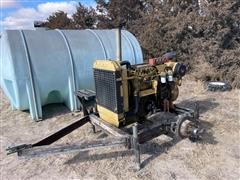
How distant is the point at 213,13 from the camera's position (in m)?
8.04

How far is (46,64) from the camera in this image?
5547mm

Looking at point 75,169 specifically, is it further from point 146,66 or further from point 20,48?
point 20,48

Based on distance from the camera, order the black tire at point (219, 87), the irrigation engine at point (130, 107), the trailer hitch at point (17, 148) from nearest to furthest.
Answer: the trailer hitch at point (17, 148)
the irrigation engine at point (130, 107)
the black tire at point (219, 87)

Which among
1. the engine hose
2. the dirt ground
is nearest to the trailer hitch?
the dirt ground

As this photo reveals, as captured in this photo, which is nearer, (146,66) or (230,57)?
(146,66)

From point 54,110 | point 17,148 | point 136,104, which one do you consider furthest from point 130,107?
point 54,110

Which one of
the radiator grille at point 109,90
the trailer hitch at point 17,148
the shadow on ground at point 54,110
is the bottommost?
the shadow on ground at point 54,110

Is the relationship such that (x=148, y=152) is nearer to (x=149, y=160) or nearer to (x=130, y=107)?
(x=149, y=160)

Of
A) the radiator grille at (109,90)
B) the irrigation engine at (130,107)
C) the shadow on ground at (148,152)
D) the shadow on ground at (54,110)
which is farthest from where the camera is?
the shadow on ground at (54,110)

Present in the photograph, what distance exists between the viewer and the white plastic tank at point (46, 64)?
5297mm

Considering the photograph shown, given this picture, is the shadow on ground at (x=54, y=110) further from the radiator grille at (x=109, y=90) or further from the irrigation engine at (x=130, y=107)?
the radiator grille at (x=109, y=90)

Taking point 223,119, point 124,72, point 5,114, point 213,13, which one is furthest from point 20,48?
point 213,13

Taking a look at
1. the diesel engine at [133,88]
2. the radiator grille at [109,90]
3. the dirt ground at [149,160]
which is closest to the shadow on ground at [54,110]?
the dirt ground at [149,160]

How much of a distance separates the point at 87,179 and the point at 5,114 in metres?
3.75
